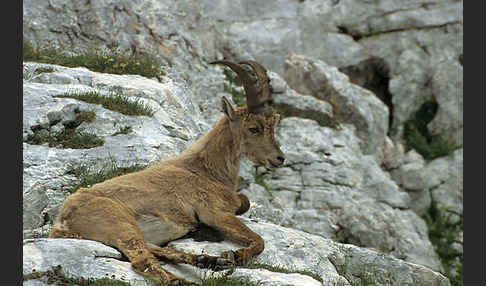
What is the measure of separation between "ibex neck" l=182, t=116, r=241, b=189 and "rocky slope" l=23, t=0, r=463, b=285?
3.21 ft

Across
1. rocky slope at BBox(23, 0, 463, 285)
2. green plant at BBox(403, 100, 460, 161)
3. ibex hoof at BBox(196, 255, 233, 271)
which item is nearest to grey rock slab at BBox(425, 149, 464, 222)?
rocky slope at BBox(23, 0, 463, 285)

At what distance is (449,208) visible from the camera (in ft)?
73.2

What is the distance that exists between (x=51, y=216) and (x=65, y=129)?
3020mm

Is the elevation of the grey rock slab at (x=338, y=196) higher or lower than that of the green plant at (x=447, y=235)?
higher

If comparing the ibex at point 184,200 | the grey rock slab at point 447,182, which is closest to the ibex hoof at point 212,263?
the ibex at point 184,200

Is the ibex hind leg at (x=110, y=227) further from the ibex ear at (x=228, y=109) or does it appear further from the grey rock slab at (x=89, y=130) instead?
the ibex ear at (x=228, y=109)

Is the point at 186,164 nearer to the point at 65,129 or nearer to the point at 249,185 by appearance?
the point at 65,129

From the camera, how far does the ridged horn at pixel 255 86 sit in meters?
9.02

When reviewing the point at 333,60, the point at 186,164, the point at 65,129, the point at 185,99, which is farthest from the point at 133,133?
the point at 333,60

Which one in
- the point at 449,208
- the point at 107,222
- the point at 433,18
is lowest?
the point at 449,208

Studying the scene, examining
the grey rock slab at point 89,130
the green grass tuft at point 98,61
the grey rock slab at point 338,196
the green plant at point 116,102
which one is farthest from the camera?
the grey rock slab at point 338,196

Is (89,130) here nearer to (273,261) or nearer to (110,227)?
(110,227)

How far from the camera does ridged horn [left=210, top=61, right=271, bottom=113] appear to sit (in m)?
9.02

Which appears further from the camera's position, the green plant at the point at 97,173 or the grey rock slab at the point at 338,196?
the grey rock slab at the point at 338,196
